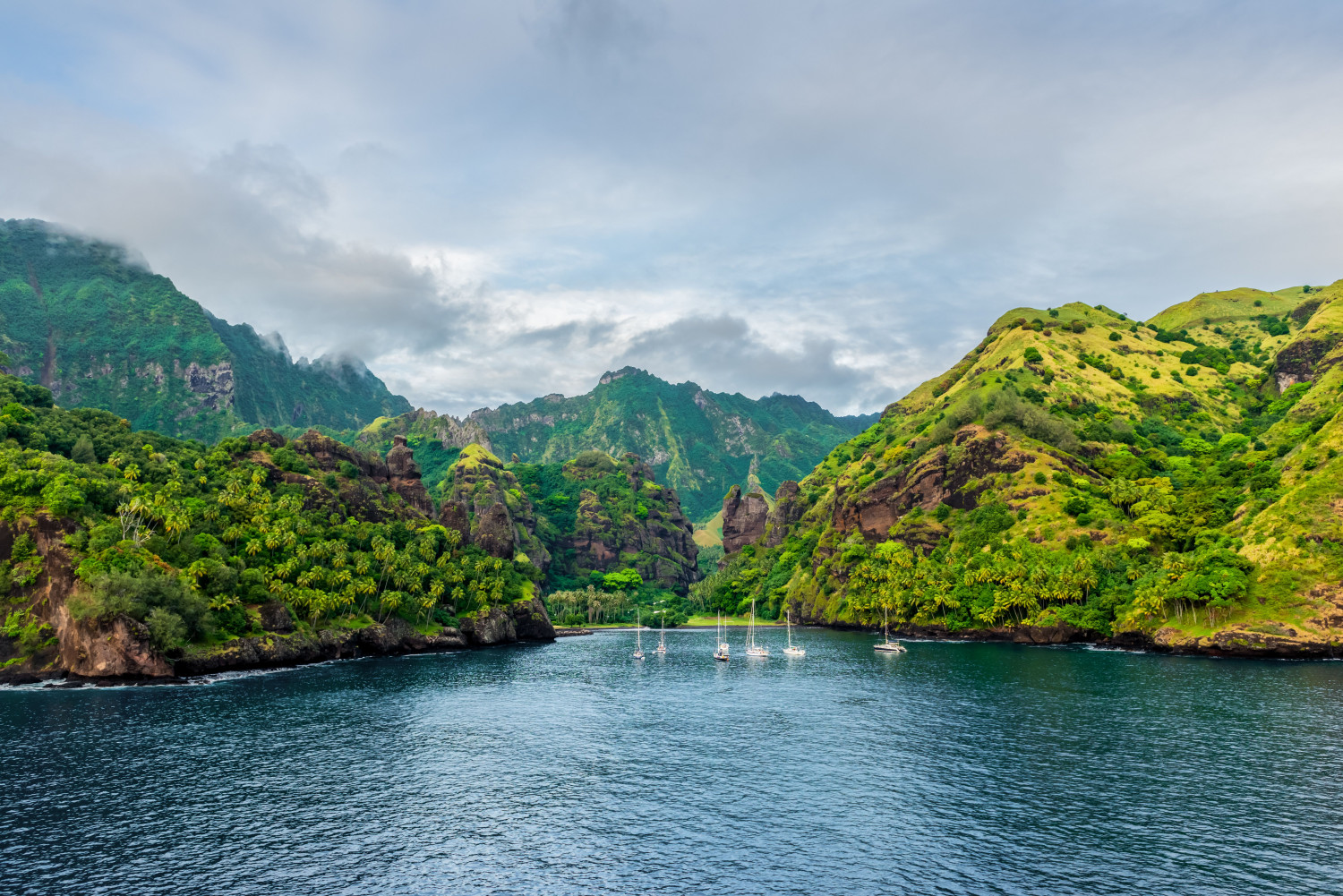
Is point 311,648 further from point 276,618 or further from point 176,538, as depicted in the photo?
point 176,538

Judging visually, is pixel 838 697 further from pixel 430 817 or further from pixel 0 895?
pixel 0 895

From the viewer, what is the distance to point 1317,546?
150m

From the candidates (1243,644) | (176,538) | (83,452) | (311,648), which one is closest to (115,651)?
(176,538)

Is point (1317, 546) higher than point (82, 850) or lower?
higher

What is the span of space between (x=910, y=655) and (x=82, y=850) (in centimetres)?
15602

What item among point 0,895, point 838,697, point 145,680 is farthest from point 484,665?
point 0,895

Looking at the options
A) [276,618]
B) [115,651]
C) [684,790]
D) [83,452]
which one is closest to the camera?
[684,790]

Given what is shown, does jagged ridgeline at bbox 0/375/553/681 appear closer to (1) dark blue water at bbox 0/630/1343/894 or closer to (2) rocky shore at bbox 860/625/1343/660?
(1) dark blue water at bbox 0/630/1343/894

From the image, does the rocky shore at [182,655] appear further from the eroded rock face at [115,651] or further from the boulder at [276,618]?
the boulder at [276,618]

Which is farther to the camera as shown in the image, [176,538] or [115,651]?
[176,538]

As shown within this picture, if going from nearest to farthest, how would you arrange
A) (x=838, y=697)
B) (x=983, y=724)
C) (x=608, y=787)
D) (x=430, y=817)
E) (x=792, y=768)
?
1. (x=430, y=817)
2. (x=608, y=787)
3. (x=792, y=768)
4. (x=983, y=724)
5. (x=838, y=697)

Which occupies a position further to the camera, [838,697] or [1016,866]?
[838,697]

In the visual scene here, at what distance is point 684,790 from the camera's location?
67.1 meters

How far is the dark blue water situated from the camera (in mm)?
48719
